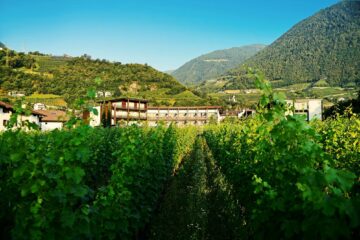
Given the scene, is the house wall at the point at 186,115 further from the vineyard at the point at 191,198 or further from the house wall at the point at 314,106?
the vineyard at the point at 191,198

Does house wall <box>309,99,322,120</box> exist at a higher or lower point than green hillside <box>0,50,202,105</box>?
lower

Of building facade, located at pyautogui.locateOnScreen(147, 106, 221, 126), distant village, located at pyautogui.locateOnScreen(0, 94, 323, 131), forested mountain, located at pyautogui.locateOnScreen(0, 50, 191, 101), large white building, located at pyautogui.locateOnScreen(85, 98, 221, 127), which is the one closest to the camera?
distant village, located at pyautogui.locateOnScreen(0, 94, 323, 131)

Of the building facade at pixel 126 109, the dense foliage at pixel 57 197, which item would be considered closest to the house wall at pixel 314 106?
the building facade at pixel 126 109

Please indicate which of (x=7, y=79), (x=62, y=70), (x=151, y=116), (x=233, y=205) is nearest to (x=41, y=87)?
(x=7, y=79)

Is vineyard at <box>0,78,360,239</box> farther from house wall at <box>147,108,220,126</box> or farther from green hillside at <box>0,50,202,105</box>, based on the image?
green hillside at <box>0,50,202,105</box>

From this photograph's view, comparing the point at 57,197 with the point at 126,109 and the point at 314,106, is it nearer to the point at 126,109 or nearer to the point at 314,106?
the point at 314,106

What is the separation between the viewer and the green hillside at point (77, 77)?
98.8 m

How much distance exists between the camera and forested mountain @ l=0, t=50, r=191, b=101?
98.8 metres

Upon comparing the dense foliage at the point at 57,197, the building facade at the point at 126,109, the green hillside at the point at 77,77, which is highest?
the green hillside at the point at 77,77

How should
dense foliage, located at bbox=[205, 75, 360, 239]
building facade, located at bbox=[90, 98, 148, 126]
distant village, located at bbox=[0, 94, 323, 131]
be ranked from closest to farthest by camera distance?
dense foliage, located at bbox=[205, 75, 360, 239] < distant village, located at bbox=[0, 94, 323, 131] < building facade, located at bbox=[90, 98, 148, 126]

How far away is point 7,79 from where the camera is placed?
9650cm

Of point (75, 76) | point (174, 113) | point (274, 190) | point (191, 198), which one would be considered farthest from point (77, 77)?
point (274, 190)

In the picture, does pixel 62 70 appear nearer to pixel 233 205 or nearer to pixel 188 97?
pixel 188 97

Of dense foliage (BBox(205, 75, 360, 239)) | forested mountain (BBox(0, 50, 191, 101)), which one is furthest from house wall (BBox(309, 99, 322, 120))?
dense foliage (BBox(205, 75, 360, 239))
